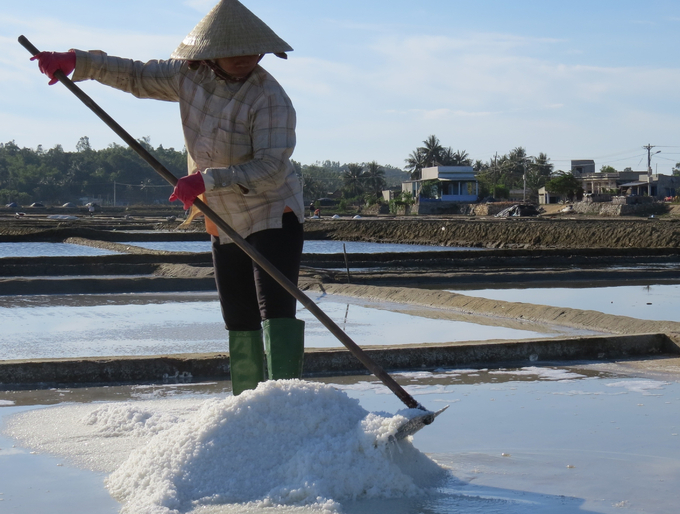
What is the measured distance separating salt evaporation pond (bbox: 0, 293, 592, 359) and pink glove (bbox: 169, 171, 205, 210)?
3.12m

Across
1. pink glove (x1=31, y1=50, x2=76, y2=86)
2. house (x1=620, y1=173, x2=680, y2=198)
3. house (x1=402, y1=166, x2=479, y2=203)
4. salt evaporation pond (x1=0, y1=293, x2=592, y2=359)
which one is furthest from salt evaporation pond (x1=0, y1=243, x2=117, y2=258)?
house (x1=620, y1=173, x2=680, y2=198)

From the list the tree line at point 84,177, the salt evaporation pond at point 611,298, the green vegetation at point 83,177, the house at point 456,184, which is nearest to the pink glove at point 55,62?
the salt evaporation pond at point 611,298

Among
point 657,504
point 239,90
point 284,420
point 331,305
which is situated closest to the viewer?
point 657,504

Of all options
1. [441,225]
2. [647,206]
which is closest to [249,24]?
[441,225]

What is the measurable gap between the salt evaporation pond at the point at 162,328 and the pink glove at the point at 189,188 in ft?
10.2

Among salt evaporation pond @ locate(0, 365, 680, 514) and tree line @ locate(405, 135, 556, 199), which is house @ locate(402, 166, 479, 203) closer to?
tree line @ locate(405, 135, 556, 199)

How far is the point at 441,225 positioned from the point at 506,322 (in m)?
21.7

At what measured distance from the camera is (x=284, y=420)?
92.0 inches

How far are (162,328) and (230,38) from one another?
4.64 m

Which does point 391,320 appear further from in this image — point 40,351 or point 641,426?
point 641,426

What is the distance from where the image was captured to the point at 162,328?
6812 mm

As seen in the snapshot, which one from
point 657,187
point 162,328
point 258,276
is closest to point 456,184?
point 657,187

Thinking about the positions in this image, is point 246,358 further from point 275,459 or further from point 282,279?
point 275,459

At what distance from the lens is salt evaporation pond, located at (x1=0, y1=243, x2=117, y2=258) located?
60.7 feet
